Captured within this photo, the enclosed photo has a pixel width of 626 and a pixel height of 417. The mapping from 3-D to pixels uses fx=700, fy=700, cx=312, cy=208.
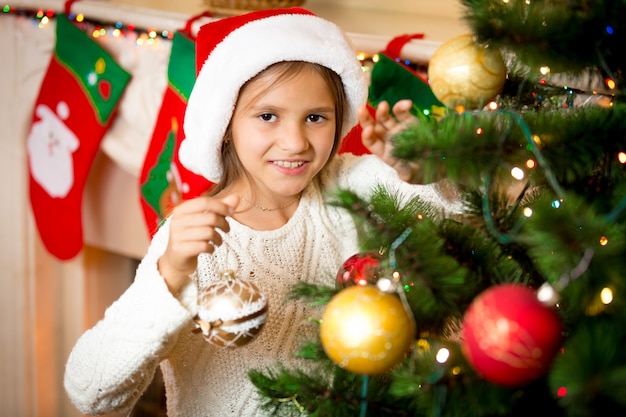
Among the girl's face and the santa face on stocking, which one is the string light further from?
the girl's face

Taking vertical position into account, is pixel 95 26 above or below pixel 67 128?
above

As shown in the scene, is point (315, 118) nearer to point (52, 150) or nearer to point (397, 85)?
point (397, 85)

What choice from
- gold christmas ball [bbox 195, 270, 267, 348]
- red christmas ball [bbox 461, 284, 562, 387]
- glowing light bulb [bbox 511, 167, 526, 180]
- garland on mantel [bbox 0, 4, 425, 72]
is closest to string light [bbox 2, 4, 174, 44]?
garland on mantel [bbox 0, 4, 425, 72]

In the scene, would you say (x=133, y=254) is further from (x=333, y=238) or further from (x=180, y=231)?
(x=180, y=231)

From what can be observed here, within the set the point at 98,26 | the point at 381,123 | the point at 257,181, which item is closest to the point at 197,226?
the point at 381,123

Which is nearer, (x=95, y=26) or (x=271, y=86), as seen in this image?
(x=271, y=86)

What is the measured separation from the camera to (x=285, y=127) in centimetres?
99

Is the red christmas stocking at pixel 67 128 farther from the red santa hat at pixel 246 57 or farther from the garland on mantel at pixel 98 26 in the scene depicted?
the red santa hat at pixel 246 57

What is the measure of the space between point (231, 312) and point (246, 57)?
45 centimetres

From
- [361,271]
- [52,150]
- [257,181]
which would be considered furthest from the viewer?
[52,150]

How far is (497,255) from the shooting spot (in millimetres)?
617

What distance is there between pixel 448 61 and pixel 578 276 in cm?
27

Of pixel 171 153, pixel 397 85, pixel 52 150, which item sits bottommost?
pixel 52 150

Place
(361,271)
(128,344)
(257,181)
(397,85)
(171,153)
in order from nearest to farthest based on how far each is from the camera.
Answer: (361,271) < (128,344) < (257,181) < (397,85) < (171,153)
